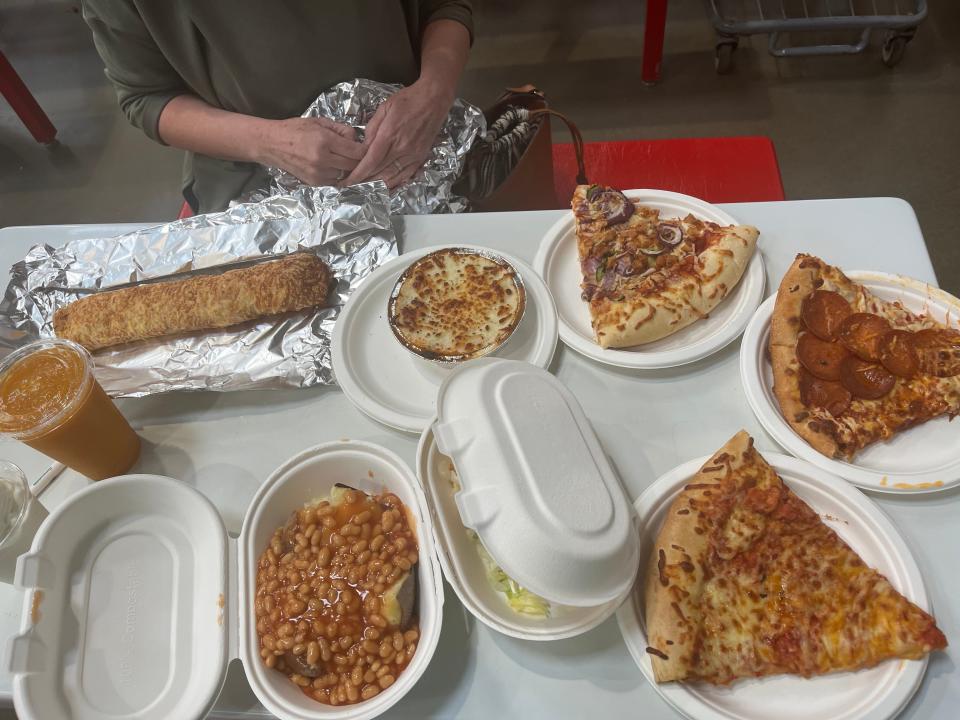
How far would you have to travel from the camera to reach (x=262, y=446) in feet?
5.44

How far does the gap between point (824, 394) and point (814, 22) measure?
3.22m

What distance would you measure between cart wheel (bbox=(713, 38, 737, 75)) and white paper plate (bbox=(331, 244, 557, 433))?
3.11m

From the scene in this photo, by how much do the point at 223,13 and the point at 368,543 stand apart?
162 cm

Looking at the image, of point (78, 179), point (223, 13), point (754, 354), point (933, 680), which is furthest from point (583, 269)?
point (78, 179)

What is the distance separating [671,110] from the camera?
13.5 ft

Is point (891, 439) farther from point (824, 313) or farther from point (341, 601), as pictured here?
point (341, 601)

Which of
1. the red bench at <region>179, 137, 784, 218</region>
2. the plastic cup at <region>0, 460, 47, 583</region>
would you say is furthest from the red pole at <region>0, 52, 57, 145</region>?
the plastic cup at <region>0, 460, 47, 583</region>

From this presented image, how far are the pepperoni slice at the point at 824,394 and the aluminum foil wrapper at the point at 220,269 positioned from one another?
46.1 inches

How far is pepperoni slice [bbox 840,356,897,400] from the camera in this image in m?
1.50

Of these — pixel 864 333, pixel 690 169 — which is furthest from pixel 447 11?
pixel 864 333

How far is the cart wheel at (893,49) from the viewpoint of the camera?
13.0 feet

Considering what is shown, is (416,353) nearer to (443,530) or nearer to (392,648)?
(443,530)

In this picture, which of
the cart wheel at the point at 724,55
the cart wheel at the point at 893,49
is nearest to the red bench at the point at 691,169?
the cart wheel at the point at 724,55

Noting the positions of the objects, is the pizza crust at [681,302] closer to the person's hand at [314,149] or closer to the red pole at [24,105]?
the person's hand at [314,149]
